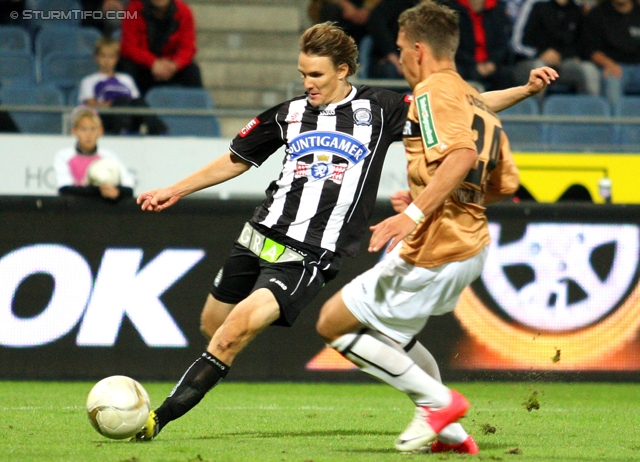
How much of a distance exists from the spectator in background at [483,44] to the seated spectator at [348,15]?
1304 millimetres

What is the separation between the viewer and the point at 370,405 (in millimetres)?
7473

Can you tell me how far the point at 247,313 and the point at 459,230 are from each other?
3.91ft

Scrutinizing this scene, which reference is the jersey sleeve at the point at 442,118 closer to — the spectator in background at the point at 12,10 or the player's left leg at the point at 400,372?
the player's left leg at the point at 400,372

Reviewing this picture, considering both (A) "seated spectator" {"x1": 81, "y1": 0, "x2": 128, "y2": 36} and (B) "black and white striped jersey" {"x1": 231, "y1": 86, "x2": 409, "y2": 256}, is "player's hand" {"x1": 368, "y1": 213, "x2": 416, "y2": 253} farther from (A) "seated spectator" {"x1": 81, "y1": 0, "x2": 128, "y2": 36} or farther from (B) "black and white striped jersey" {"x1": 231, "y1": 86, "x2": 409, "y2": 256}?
(A) "seated spectator" {"x1": 81, "y1": 0, "x2": 128, "y2": 36}

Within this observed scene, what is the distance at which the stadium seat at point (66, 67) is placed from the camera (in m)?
12.2

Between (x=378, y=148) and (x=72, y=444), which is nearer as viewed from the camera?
(x=72, y=444)

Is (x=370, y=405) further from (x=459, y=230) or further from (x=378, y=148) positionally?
(x=459, y=230)

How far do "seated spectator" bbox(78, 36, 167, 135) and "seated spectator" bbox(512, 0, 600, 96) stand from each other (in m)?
4.79

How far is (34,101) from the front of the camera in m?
11.5

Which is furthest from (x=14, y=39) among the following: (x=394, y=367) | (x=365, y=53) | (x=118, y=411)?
(x=394, y=367)

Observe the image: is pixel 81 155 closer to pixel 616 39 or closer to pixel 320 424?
pixel 320 424

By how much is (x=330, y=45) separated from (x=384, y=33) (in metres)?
7.04

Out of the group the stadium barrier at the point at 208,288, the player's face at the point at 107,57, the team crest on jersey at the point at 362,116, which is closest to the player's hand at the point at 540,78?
the team crest on jersey at the point at 362,116

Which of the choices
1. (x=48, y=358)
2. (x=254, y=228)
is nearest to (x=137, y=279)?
(x=48, y=358)
